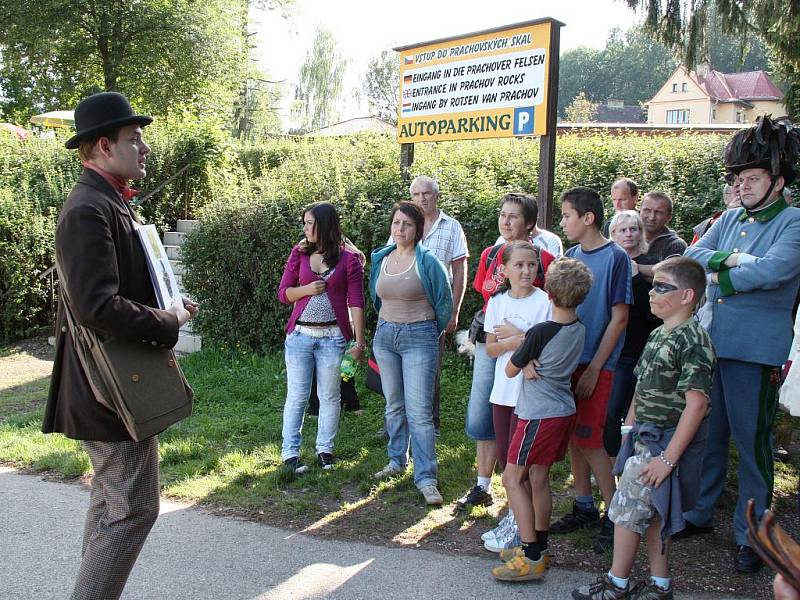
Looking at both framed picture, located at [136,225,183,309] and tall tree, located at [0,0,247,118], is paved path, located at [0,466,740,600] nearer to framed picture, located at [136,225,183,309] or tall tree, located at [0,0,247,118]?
framed picture, located at [136,225,183,309]

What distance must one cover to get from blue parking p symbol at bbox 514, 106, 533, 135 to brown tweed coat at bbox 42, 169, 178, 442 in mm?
4391

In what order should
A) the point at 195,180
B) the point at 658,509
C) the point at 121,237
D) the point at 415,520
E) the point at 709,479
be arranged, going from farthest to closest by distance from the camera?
the point at 195,180 < the point at 415,520 < the point at 709,479 < the point at 658,509 < the point at 121,237

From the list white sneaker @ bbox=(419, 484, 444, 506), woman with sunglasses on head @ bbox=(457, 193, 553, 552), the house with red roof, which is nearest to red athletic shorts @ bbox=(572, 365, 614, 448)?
woman with sunglasses on head @ bbox=(457, 193, 553, 552)

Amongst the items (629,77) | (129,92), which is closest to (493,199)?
(129,92)

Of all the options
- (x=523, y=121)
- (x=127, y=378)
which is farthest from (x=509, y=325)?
(x=523, y=121)

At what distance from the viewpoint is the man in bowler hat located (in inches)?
107

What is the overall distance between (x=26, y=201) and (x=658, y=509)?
1026cm

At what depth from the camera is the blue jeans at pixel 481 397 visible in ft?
15.0

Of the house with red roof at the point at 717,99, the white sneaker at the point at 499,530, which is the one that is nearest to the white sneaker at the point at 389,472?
the white sneaker at the point at 499,530

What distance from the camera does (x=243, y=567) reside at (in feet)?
13.3

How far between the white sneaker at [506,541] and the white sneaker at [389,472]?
127 cm

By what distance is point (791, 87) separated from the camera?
10500 millimetres

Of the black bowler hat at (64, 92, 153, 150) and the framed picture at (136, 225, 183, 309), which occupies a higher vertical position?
the black bowler hat at (64, 92, 153, 150)

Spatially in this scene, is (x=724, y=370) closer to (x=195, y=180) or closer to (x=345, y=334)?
(x=345, y=334)
